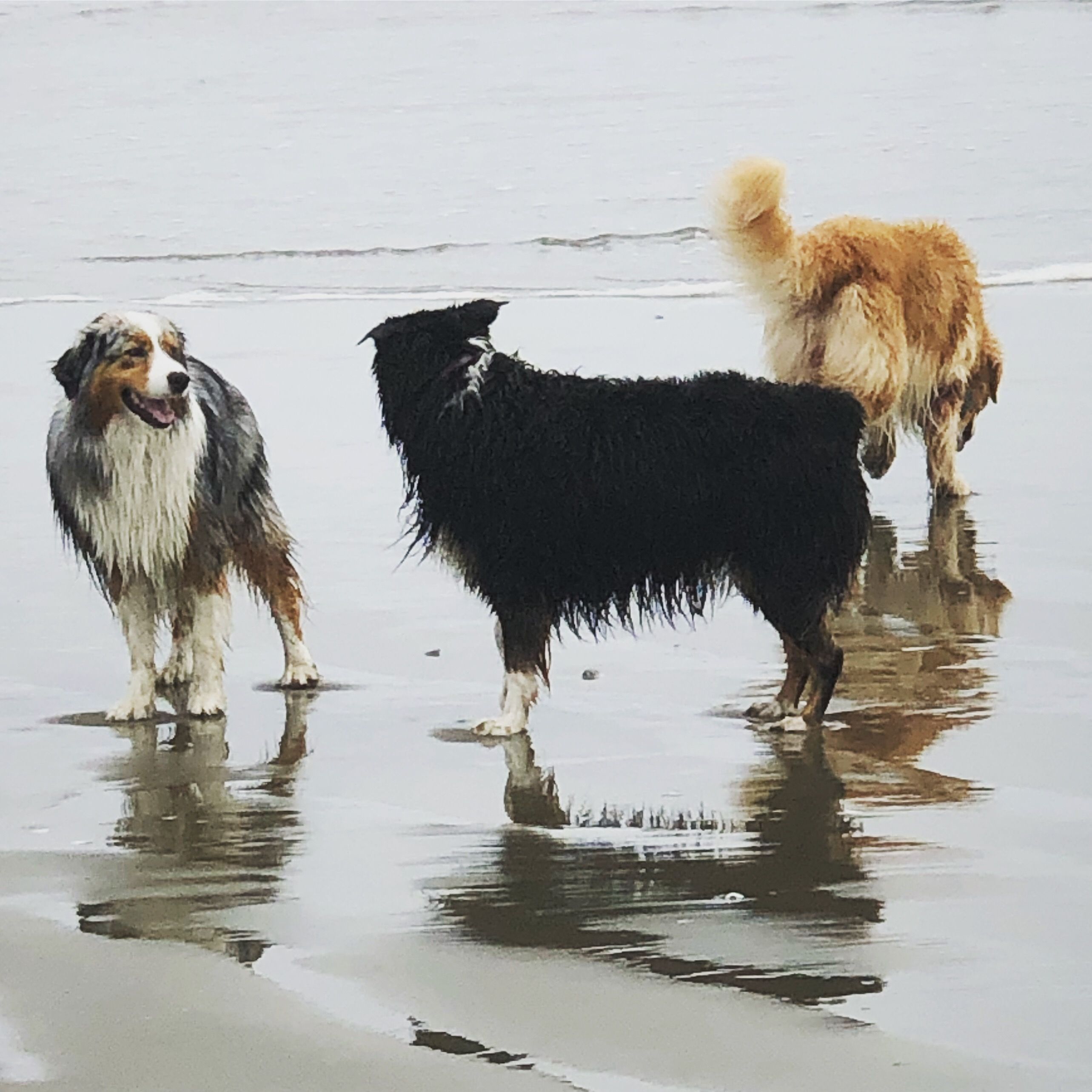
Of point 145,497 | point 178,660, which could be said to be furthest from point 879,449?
point 145,497

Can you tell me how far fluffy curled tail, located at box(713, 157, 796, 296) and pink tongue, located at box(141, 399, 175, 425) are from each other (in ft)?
9.01

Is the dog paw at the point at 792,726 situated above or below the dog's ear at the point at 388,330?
below

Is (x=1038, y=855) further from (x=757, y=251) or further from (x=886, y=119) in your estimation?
(x=886, y=119)

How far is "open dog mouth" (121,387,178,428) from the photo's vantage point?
513cm

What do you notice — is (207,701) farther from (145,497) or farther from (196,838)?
(196,838)

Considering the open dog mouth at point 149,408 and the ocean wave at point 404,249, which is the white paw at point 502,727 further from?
the ocean wave at point 404,249

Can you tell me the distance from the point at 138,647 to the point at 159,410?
2.11 ft

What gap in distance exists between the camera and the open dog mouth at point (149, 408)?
5129mm

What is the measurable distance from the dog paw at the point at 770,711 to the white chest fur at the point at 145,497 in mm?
1580

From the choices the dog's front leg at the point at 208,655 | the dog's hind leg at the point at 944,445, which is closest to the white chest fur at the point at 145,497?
the dog's front leg at the point at 208,655

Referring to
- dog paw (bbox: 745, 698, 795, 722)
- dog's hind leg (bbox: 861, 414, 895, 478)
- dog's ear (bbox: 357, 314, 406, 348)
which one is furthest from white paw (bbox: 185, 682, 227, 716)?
dog's hind leg (bbox: 861, 414, 895, 478)

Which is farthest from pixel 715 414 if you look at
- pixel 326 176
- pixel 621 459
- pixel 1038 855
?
pixel 326 176

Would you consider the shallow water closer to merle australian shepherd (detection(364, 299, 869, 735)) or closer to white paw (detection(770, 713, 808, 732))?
white paw (detection(770, 713, 808, 732))

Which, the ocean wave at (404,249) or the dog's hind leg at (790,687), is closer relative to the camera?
the dog's hind leg at (790,687)
